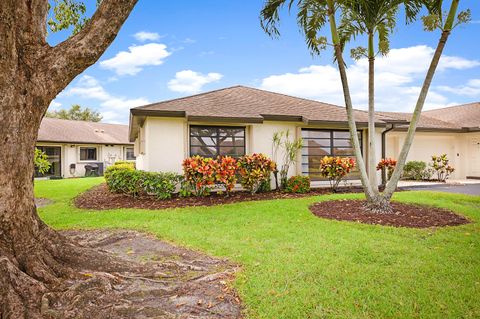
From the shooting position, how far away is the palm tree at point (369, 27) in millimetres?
7638

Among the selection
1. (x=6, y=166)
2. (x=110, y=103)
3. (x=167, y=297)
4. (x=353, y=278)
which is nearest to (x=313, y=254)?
(x=353, y=278)

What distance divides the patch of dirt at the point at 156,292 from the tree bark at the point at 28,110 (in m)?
0.33

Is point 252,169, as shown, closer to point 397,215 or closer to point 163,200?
point 163,200

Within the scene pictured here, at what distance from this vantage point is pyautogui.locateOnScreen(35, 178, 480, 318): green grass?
3230 millimetres

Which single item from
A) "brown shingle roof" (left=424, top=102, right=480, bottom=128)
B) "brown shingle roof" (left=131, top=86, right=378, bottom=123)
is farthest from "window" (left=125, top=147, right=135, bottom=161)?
"brown shingle roof" (left=424, top=102, right=480, bottom=128)

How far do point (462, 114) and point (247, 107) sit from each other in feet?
58.3

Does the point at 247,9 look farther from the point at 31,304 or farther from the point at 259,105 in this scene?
the point at 31,304

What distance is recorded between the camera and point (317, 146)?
1416 cm

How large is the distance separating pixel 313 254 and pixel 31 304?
12.0 feet

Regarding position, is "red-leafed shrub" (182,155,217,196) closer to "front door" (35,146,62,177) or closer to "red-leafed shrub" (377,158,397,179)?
"red-leafed shrub" (377,158,397,179)

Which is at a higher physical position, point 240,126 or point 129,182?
point 240,126

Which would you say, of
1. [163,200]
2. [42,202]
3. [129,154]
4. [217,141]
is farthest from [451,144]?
[129,154]

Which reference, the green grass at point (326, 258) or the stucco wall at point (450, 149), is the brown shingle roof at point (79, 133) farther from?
the stucco wall at point (450, 149)

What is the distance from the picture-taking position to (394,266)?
430cm
